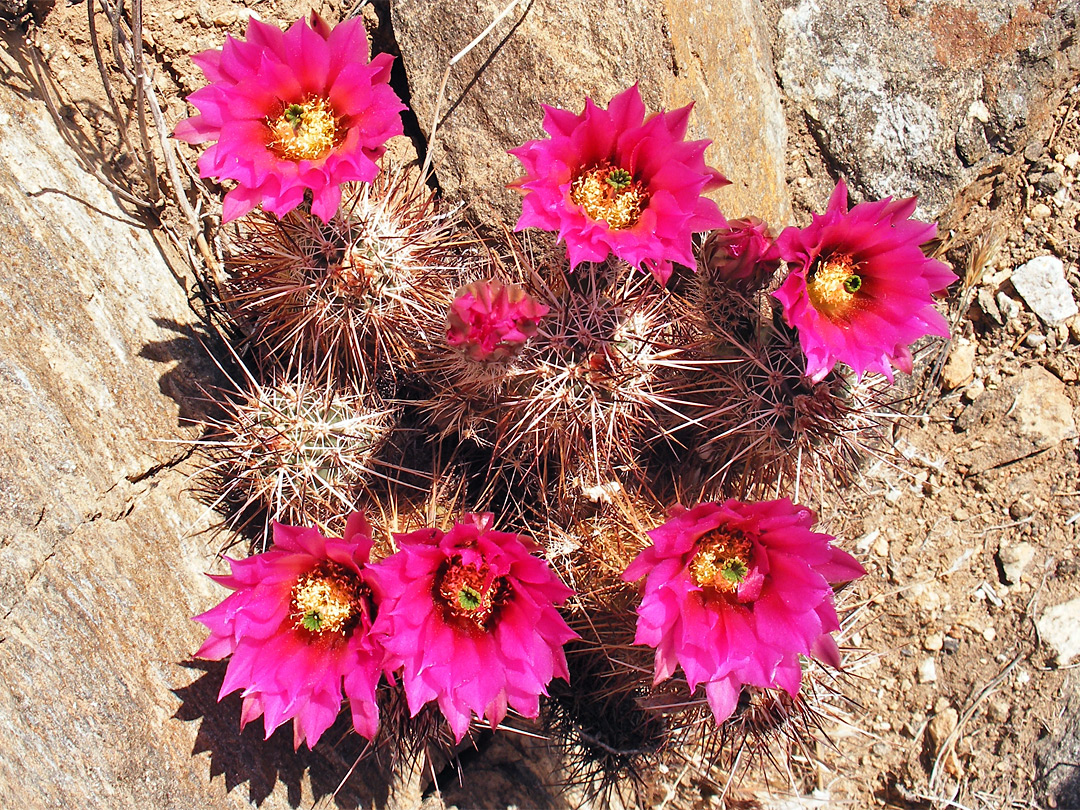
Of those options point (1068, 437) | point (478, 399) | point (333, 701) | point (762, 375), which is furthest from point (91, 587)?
point (1068, 437)

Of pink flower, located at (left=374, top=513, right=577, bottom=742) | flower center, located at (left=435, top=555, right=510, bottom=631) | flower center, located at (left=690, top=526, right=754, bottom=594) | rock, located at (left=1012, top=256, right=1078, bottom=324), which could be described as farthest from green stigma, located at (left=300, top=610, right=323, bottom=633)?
rock, located at (left=1012, top=256, right=1078, bottom=324)

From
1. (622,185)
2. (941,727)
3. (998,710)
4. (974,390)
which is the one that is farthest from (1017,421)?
(622,185)

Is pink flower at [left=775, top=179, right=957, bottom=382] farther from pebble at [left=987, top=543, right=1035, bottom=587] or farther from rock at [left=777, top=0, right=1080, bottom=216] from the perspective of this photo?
pebble at [left=987, top=543, right=1035, bottom=587]

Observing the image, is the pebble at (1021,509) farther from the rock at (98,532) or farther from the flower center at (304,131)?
the flower center at (304,131)

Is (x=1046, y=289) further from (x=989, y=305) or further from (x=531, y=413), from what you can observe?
(x=531, y=413)

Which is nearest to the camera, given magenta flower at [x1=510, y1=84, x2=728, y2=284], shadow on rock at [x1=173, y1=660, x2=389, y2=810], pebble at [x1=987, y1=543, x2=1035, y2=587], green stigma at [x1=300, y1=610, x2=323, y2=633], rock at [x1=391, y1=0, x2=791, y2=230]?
magenta flower at [x1=510, y1=84, x2=728, y2=284]
